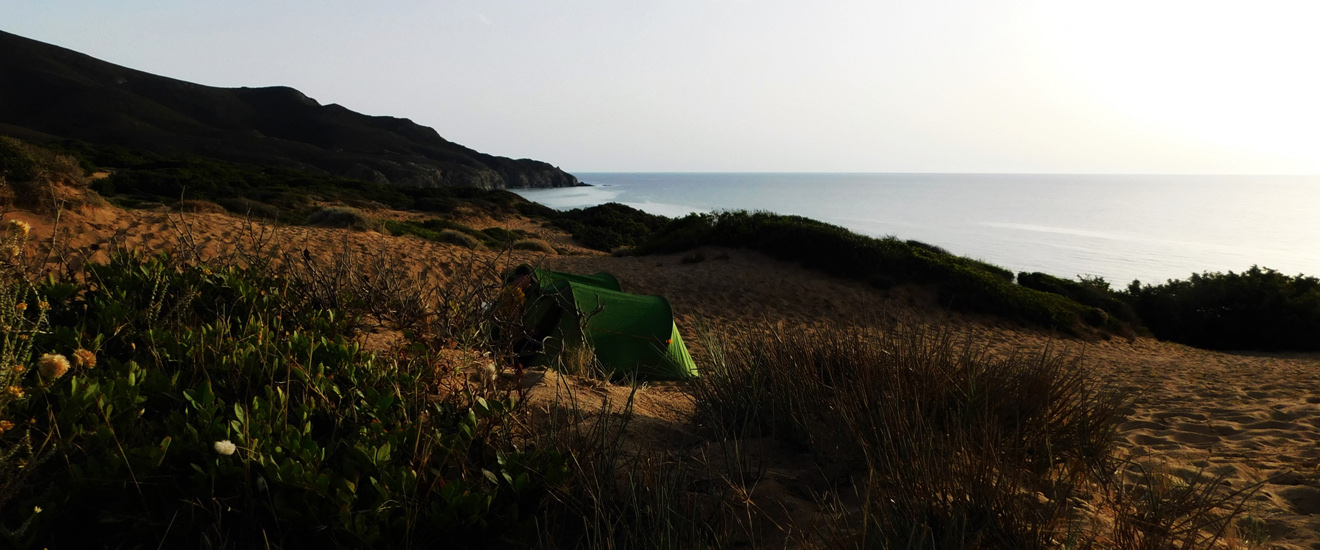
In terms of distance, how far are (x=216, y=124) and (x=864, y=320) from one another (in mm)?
84779

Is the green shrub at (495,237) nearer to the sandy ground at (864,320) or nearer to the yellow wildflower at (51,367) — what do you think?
the sandy ground at (864,320)

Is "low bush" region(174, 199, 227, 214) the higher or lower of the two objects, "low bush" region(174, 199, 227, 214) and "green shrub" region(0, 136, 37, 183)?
the lower

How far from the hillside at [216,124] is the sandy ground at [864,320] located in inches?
1657

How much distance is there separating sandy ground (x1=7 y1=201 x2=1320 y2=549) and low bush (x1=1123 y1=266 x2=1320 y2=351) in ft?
3.57

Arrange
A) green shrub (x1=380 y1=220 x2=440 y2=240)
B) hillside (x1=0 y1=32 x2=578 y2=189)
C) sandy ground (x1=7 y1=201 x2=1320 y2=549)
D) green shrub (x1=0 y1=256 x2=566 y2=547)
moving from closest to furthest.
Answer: green shrub (x1=0 y1=256 x2=566 y2=547)
sandy ground (x1=7 y1=201 x2=1320 y2=549)
green shrub (x1=380 y1=220 x2=440 y2=240)
hillside (x1=0 y1=32 x2=578 y2=189)

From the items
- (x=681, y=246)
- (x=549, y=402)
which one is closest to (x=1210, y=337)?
(x=681, y=246)

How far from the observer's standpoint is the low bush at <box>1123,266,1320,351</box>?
14984mm

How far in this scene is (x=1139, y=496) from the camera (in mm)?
3057

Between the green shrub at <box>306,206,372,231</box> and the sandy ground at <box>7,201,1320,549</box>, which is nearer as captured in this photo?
the sandy ground at <box>7,201,1320,549</box>

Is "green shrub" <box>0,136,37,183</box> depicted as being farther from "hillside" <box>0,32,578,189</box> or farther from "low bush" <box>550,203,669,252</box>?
"hillside" <box>0,32,578,189</box>

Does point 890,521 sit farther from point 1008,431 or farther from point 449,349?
point 449,349

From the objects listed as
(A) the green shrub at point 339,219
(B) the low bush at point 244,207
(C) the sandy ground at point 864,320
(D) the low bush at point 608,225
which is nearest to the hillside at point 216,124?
(D) the low bush at point 608,225

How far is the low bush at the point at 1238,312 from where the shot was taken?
15.0 meters

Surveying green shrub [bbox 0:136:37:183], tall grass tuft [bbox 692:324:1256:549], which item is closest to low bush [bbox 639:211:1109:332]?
tall grass tuft [bbox 692:324:1256:549]
